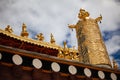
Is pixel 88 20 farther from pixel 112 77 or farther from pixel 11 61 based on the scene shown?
pixel 11 61

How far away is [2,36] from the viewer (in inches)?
336

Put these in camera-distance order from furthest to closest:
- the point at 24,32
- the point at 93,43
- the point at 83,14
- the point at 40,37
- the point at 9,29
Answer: the point at 40,37
the point at 24,32
the point at 9,29
the point at 83,14
the point at 93,43

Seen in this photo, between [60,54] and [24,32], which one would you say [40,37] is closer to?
[24,32]

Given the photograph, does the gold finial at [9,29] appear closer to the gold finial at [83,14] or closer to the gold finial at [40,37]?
the gold finial at [40,37]

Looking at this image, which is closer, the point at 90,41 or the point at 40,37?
the point at 90,41

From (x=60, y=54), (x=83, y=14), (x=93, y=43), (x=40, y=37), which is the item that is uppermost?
(x=83, y=14)

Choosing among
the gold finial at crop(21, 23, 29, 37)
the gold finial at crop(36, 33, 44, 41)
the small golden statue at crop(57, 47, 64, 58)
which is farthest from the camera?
the gold finial at crop(36, 33, 44, 41)

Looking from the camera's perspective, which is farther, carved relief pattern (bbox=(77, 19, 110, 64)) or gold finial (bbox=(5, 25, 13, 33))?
gold finial (bbox=(5, 25, 13, 33))

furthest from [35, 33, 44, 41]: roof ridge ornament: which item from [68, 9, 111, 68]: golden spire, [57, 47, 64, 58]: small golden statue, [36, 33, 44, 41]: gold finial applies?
[68, 9, 111, 68]: golden spire

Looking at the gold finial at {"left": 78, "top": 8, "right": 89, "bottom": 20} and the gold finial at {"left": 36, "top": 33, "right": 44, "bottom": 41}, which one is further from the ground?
the gold finial at {"left": 78, "top": 8, "right": 89, "bottom": 20}

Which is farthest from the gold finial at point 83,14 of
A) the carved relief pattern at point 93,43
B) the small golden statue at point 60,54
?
the small golden statue at point 60,54

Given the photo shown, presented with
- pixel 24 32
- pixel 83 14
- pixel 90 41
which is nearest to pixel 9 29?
pixel 24 32

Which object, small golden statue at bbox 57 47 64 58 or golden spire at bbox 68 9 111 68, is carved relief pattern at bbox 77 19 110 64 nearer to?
golden spire at bbox 68 9 111 68

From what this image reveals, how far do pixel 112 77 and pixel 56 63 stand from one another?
1260mm
